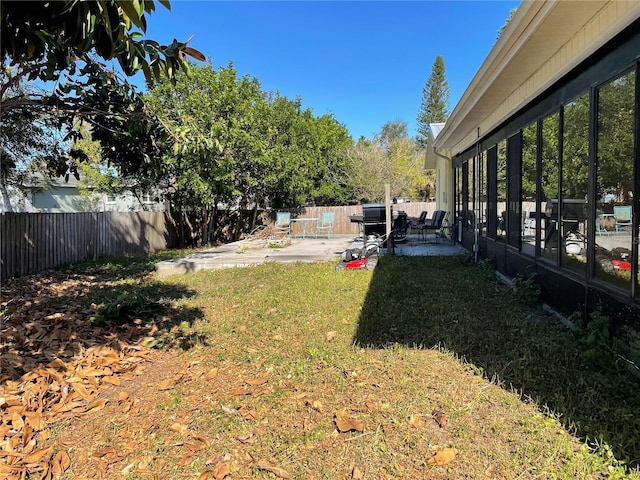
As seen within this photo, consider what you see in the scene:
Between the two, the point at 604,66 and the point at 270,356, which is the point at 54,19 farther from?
the point at 604,66

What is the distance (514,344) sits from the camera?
3.44 metres

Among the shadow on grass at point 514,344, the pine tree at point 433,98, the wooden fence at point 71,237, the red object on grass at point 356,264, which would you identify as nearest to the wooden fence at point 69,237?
the wooden fence at point 71,237

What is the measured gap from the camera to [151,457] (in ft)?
7.00

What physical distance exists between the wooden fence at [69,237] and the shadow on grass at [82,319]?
3.32 feet

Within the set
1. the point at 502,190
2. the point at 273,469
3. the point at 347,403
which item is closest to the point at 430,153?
the point at 502,190

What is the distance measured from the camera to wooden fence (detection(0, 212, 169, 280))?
7711mm

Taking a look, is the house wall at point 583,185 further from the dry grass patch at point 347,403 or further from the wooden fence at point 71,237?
the wooden fence at point 71,237

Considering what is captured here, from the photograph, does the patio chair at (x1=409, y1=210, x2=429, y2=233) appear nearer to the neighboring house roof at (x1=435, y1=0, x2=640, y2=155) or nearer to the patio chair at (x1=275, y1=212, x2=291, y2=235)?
the patio chair at (x1=275, y1=212, x2=291, y2=235)

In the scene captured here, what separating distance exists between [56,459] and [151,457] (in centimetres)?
50

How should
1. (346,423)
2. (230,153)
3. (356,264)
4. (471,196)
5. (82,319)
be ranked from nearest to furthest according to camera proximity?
(346,423)
(82,319)
(356,264)
(471,196)
(230,153)

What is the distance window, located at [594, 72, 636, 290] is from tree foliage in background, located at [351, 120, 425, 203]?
65.9 ft

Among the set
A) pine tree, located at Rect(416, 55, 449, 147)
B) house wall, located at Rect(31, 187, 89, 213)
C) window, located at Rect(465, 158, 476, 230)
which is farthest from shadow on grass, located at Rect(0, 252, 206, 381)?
pine tree, located at Rect(416, 55, 449, 147)

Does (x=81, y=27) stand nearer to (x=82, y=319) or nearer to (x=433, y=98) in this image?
(x=82, y=319)

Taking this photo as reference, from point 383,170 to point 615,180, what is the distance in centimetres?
2153
